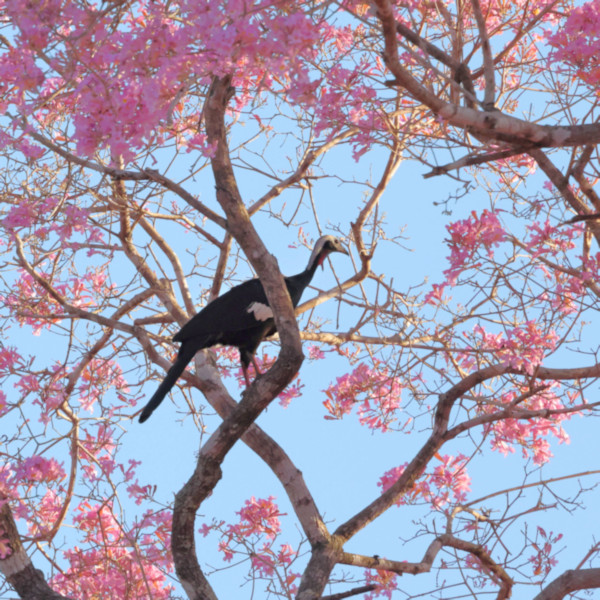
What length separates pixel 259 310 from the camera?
4910mm

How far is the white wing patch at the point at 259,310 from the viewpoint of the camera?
4.90 m

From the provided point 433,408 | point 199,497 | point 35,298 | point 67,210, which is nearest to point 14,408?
point 35,298

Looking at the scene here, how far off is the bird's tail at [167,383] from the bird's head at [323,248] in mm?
1487

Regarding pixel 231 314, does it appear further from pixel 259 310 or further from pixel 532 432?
pixel 532 432

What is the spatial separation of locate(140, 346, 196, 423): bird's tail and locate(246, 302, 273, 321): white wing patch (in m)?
0.49

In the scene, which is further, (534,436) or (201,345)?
(534,436)

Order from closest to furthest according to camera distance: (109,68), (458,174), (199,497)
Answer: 1. (109,68)
2. (458,174)
3. (199,497)

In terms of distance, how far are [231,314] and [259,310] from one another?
0.19 metres

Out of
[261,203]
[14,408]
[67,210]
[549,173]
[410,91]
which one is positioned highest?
[261,203]

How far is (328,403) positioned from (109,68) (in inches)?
129

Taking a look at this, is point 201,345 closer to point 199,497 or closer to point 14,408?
point 199,497

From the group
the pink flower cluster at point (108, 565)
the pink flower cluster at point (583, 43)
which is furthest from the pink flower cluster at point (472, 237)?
the pink flower cluster at point (108, 565)

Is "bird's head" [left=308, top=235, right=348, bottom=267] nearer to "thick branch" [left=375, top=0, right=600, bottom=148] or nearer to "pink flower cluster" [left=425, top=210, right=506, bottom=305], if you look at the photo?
"pink flower cluster" [left=425, top=210, right=506, bottom=305]

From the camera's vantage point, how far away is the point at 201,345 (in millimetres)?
4648
